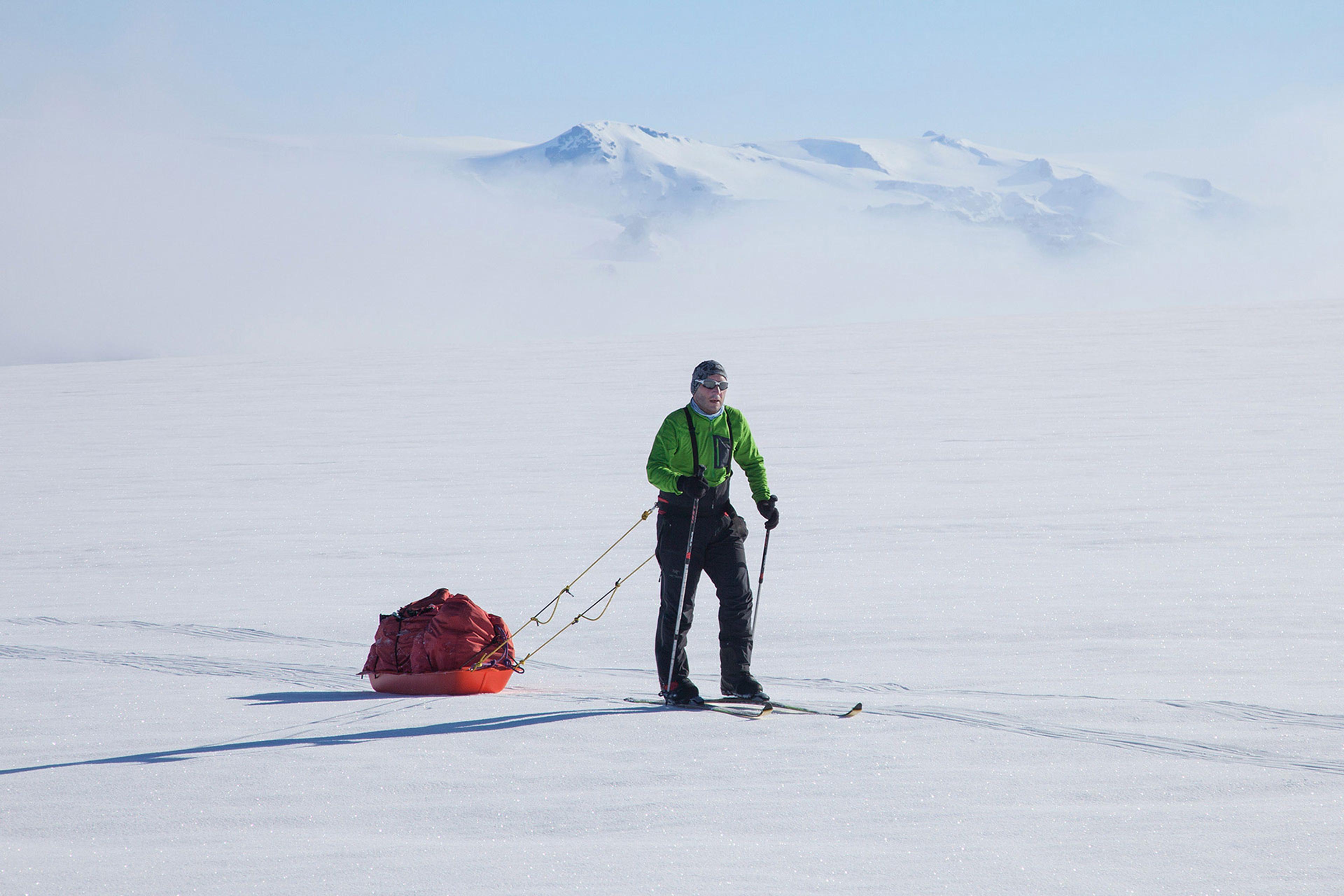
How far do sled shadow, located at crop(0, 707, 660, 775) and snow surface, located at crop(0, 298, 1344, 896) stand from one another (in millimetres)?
28

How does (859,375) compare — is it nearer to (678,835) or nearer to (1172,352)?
(1172,352)

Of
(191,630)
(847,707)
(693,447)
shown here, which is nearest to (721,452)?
(693,447)

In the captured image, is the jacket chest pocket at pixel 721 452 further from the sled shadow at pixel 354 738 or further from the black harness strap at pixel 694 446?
the sled shadow at pixel 354 738

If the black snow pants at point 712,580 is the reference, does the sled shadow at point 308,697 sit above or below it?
below

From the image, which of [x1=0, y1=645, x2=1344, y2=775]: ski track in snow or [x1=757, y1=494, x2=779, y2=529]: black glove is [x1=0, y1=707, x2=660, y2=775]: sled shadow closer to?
[x1=0, y1=645, x2=1344, y2=775]: ski track in snow

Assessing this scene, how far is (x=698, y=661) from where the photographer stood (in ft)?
23.7

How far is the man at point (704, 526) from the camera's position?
570 centimetres

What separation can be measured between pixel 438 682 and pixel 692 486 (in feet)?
5.54

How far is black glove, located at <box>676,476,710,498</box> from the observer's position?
5.60m

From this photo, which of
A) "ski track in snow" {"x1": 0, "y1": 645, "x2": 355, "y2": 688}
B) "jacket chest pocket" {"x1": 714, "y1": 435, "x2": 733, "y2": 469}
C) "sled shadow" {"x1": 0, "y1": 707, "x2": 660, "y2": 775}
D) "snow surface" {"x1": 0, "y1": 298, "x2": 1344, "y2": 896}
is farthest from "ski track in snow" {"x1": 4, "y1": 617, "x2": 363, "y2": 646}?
"jacket chest pocket" {"x1": 714, "y1": 435, "x2": 733, "y2": 469}

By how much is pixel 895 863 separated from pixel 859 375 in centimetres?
1951

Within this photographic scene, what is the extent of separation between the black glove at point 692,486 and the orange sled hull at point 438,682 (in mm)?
1433

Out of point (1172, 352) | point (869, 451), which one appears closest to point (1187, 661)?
point (869, 451)

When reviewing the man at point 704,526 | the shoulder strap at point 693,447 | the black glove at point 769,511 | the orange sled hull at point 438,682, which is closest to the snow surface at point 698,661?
the orange sled hull at point 438,682
